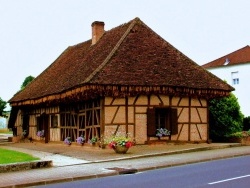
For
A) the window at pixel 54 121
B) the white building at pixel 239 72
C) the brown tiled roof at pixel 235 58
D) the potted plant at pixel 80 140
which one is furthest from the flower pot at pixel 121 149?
the brown tiled roof at pixel 235 58

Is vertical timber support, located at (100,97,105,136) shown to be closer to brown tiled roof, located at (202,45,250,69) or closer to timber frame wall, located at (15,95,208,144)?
timber frame wall, located at (15,95,208,144)

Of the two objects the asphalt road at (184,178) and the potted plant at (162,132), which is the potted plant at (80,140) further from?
the asphalt road at (184,178)

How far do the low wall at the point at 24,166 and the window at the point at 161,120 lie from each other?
8.48 metres

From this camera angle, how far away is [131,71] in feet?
79.3

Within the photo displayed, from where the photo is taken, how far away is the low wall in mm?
15664

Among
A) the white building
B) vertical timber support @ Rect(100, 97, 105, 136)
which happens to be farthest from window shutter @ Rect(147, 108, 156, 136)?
the white building

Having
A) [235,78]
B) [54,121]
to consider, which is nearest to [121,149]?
[54,121]

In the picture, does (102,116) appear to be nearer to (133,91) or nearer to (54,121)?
(133,91)

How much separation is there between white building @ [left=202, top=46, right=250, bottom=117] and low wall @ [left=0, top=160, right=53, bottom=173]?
3892 centimetres

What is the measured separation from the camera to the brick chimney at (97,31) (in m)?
31.1

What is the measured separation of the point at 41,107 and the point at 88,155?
13.3m

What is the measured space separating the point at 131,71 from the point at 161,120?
11.3 ft

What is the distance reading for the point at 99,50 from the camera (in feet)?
92.6

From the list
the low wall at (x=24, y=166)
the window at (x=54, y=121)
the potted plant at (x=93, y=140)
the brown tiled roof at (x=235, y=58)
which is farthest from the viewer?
the brown tiled roof at (x=235, y=58)
